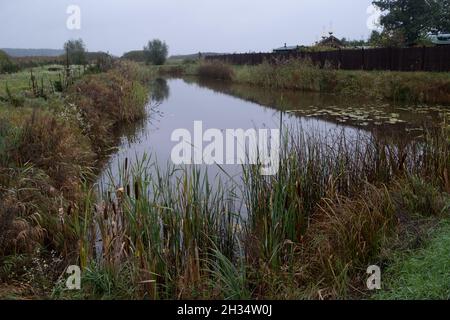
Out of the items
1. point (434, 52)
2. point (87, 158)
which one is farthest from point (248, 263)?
point (434, 52)

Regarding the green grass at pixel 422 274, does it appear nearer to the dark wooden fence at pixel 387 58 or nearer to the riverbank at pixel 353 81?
the riverbank at pixel 353 81

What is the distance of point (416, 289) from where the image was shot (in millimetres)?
2578

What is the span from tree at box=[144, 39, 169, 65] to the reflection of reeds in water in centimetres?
4358

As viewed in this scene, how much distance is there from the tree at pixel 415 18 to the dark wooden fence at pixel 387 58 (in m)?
5.19

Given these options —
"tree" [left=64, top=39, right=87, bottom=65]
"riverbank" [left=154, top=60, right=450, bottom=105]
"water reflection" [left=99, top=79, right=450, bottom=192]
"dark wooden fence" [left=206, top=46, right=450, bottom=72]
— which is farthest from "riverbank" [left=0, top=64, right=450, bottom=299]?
"tree" [left=64, top=39, right=87, bottom=65]

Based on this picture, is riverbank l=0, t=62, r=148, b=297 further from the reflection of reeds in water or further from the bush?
the reflection of reeds in water

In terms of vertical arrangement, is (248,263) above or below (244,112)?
below

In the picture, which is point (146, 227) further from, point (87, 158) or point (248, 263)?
point (87, 158)

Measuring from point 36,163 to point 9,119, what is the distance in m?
1.19

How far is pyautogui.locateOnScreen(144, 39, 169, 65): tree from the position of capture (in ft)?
150

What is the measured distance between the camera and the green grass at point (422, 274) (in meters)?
2.55

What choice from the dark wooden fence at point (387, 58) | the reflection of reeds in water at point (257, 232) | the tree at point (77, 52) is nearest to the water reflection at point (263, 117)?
the reflection of reeds in water at point (257, 232)

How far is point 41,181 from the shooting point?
4395mm

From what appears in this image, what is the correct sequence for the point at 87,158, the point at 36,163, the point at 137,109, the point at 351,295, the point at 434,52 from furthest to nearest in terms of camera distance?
the point at 434,52
the point at 137,109
the point at 87,158
the point at 36,163
the point at 351,295
